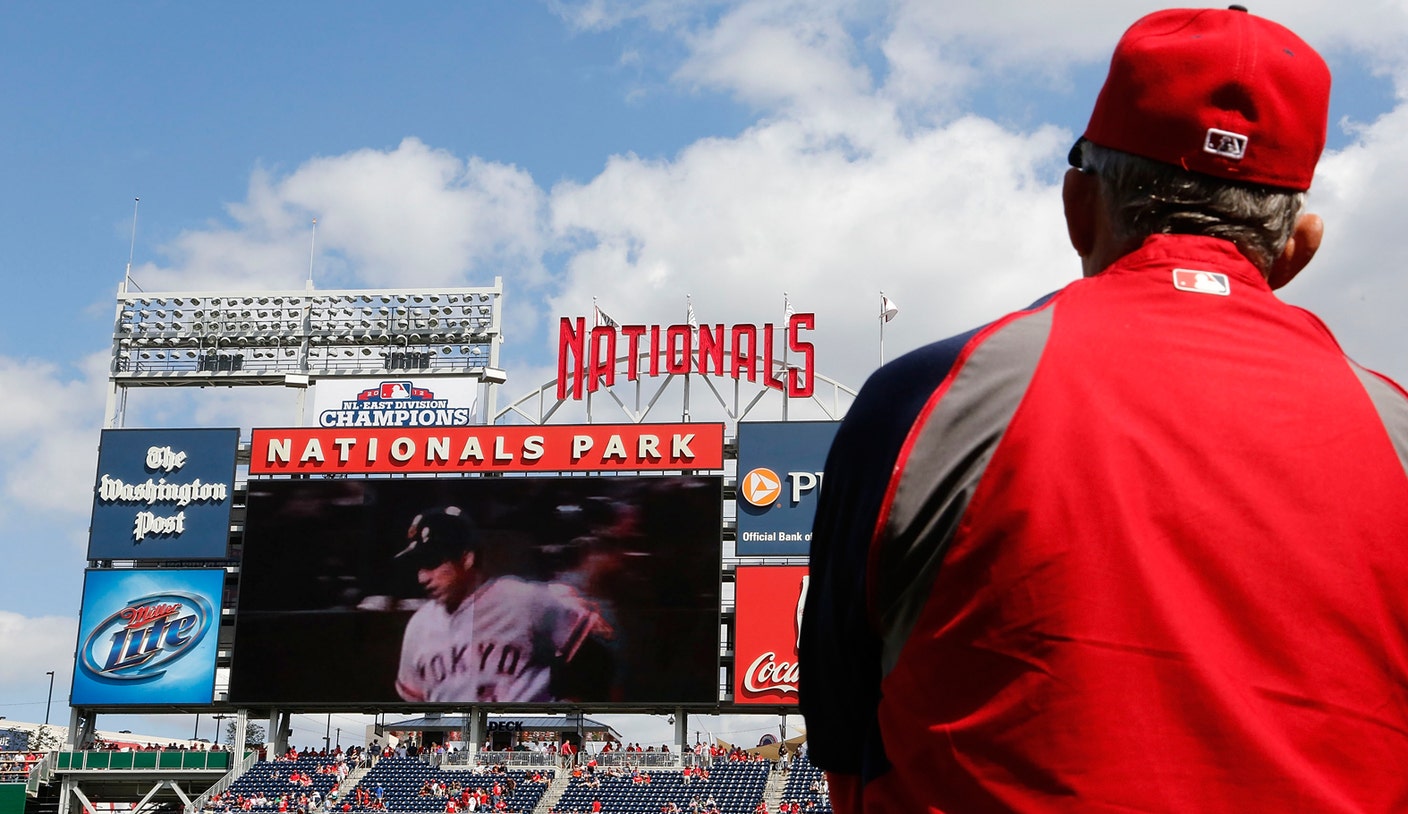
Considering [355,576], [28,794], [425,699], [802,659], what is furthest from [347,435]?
[802,659]

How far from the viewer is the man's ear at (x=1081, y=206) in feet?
6.07

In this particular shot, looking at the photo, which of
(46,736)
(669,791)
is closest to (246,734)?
(669,791)

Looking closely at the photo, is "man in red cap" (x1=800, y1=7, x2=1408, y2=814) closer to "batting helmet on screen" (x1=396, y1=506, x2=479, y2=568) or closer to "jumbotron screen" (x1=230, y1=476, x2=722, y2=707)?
"jumbotron screen" (x1=230, y1=476, x2=722, y2=707)

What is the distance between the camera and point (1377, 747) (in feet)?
5.03

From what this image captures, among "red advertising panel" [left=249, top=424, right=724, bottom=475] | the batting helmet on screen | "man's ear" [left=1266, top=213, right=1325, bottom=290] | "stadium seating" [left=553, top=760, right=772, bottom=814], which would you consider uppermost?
"red advertising panel" [left=249, top=424, right=724, bottom=475]

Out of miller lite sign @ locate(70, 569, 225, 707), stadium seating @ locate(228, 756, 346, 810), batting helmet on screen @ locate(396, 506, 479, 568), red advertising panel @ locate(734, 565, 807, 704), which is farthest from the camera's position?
stadium seating @ locate(228, 756, 346, 810)

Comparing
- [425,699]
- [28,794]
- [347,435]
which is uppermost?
[347,435]

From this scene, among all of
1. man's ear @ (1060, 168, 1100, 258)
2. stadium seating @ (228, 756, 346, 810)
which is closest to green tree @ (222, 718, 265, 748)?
stadium seating @ (228, 756, 346, 810)

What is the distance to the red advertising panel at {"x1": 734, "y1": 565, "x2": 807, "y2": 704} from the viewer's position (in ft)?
110

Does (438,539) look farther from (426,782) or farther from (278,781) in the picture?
(278,781)

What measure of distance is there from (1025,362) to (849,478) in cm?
22

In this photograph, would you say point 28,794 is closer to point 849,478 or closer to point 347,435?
point 347,435

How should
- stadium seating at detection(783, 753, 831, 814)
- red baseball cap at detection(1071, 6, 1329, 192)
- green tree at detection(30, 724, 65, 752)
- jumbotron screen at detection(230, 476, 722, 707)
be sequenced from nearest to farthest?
red baseball cap at detection(1071, 6, 1329, 192) → jumbotron screen at detection(230, 476, 722, 707) → stadium seating at detection(783, 753, 831, 814) → green tree at detection(30, 724, 65, 752)

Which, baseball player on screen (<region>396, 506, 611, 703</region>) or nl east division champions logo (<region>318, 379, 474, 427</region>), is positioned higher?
nl east division champions logo (<region>318, 379, 474, 427</region>)
